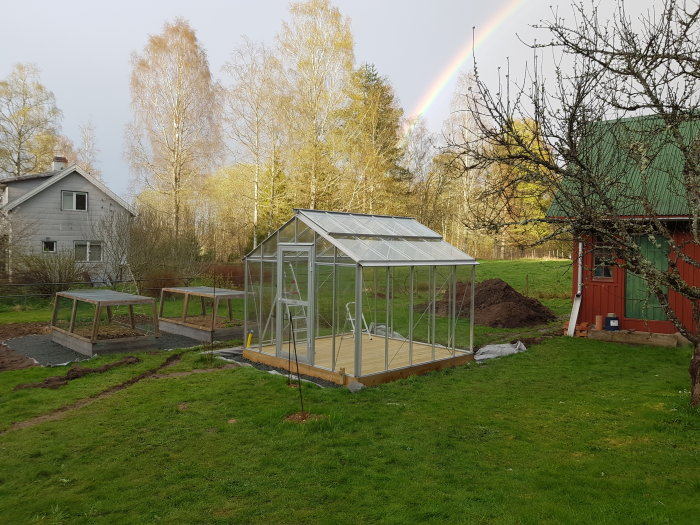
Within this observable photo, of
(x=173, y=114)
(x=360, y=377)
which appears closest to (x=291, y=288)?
(x=360, y=377)

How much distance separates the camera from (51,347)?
1196 cm

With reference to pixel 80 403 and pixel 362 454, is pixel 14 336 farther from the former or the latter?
pixel 362 454

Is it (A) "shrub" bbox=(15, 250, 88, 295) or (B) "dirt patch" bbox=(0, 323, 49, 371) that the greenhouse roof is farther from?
(A) "shrub" bbox=(15, 250, 88, 295)

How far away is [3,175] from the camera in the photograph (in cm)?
3136

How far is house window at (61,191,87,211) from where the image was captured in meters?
22.5

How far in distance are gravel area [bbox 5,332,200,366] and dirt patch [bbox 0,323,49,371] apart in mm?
174

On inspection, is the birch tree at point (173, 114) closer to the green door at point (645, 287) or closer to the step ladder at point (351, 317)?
the step ladder at point (351, 317)

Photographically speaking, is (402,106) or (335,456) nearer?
(335,456)

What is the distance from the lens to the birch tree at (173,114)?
23953 millimetres

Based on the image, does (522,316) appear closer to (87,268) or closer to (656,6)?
(656,6)

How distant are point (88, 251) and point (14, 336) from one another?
35.6ft

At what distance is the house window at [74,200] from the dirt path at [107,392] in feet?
49.4

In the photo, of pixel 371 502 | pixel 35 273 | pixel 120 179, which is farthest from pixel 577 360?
pixel 120 179

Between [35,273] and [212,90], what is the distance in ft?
42.0
